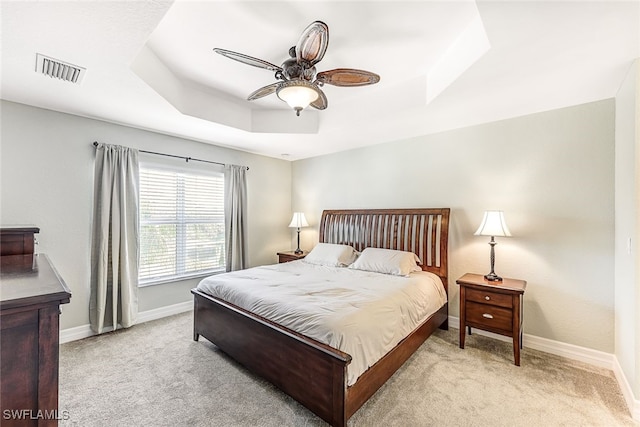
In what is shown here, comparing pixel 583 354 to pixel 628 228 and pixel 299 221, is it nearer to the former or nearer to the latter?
pixel 628 228

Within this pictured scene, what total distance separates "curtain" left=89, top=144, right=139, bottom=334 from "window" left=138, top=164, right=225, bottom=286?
0.67 ft

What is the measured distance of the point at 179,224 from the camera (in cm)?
396

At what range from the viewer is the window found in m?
3.66

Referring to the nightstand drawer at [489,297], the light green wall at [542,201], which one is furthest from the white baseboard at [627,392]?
the nightstand drawer at [489,297]

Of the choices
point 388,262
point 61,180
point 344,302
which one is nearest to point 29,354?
point 344,302

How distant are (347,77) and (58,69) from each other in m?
2.20

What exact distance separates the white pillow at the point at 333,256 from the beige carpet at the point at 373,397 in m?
1.40

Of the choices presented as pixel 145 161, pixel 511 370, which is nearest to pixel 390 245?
pixel 511 370

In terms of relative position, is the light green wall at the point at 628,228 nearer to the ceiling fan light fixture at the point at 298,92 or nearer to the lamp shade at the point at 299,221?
the ceiling fan light fixture at the point at 298,92

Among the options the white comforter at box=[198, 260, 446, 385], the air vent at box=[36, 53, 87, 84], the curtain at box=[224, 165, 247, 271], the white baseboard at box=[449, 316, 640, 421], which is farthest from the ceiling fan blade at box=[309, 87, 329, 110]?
the white baseboard at box=[449, 316, 640, 421]

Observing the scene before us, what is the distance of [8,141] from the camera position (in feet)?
8.86

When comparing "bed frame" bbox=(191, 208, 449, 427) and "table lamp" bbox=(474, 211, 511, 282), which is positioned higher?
"table lamp" bbox=(474, 211, 511, 282)

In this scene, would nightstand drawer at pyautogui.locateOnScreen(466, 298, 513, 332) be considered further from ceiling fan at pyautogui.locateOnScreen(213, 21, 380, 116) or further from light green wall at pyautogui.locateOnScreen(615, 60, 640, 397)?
ceiling fan at pyautogui.locateOnScreen(213, 21, 380, 116)

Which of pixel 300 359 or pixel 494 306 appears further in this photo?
pixel 494 306
